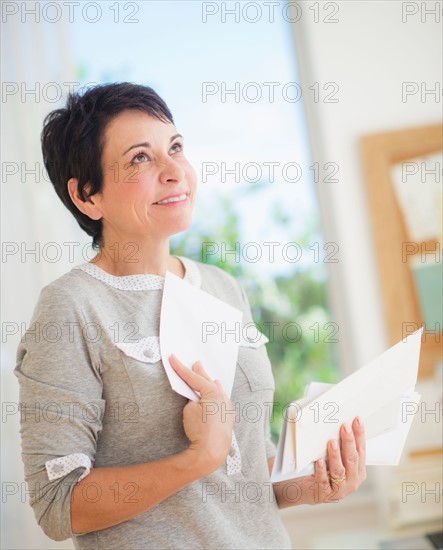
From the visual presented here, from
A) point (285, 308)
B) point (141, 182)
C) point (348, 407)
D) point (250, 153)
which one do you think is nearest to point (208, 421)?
point (348, 407)

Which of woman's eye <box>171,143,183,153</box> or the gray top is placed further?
woman's eye <box>171,143,183,153</box>

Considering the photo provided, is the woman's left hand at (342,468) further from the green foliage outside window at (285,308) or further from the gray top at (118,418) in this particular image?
the green foliage outside window at (285,308)

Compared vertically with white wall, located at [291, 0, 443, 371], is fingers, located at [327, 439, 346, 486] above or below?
below

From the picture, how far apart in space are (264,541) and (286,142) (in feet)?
6.40

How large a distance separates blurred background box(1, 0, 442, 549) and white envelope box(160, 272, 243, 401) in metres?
1.55

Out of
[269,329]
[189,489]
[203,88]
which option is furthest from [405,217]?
[189,489]

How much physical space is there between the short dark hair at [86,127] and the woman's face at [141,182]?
1 centimetres

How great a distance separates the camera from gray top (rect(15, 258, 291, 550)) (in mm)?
952

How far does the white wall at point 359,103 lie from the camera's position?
266 centimetres

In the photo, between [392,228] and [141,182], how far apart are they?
1.74 m

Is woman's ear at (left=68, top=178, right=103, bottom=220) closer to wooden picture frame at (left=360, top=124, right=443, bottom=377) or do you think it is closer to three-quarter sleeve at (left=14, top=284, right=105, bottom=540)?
three-quarter sleeve at (left=14, top=284, right=105, bottom=540)

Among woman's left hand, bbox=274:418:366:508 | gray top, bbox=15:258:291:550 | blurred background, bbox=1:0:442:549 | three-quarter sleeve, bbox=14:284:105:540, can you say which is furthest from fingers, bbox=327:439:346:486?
blurred background, bbox=1:0:442:549

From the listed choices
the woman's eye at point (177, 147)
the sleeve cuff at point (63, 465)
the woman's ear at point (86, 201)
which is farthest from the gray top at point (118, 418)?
the woman's eye at point (177, 147)

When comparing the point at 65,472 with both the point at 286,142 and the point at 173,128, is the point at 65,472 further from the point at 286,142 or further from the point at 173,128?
the point at 286,142
